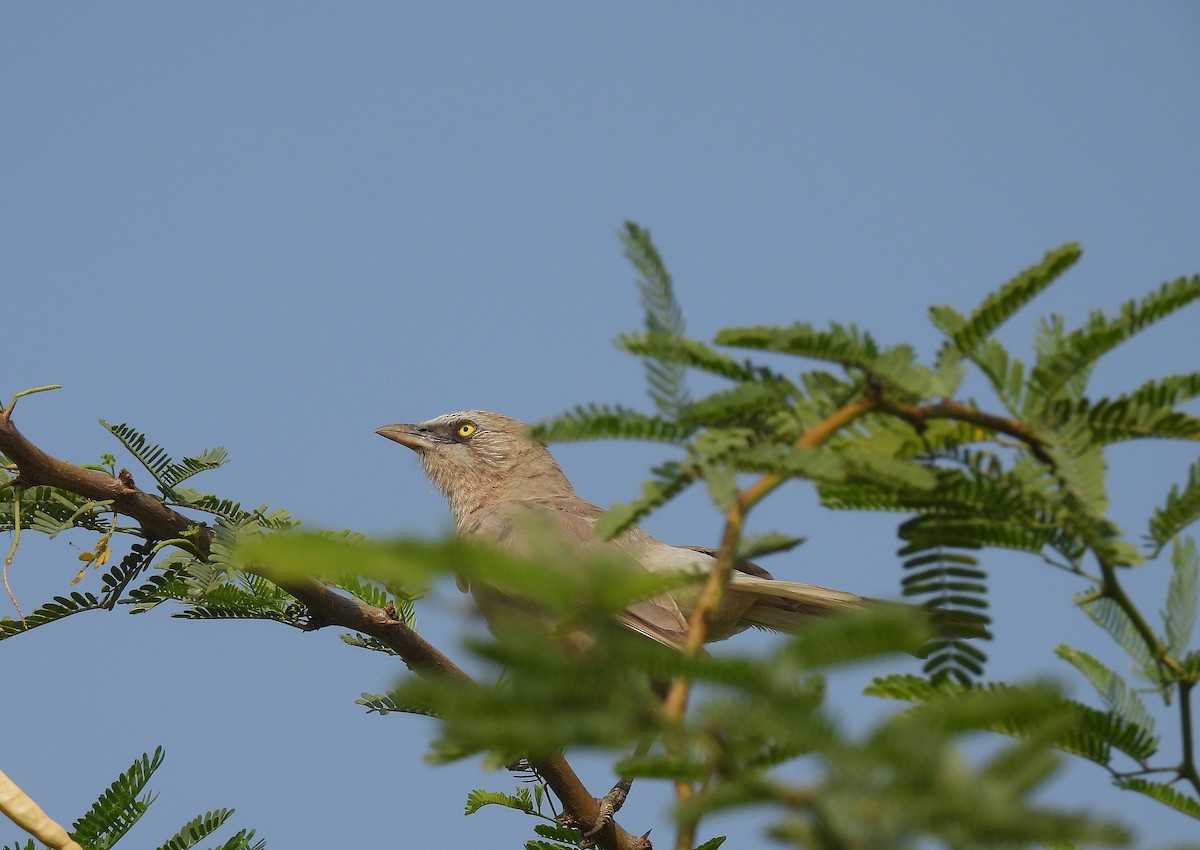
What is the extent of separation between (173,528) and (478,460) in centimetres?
520

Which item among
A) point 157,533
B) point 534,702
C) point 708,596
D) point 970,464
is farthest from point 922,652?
point 157,533

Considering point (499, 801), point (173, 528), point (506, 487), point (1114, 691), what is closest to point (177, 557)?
point (173, 528)

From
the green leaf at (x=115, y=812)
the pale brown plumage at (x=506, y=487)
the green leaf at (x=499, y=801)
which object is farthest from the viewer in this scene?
the pale brown plumage at (x=506, y=487)

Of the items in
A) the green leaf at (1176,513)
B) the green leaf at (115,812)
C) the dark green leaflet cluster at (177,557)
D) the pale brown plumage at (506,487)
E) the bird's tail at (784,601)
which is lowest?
the green leaf at (115,812)

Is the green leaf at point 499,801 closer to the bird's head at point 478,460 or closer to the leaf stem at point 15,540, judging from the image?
the leaf stem at point 15,540

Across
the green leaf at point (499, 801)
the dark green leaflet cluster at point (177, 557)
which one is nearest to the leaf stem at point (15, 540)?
the dark green leaflet cluster at point (177, 557)

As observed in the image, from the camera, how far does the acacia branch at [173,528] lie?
11.4 ft

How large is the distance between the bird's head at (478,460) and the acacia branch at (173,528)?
4.80 meters

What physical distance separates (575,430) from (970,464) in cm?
60

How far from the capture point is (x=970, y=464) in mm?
1854

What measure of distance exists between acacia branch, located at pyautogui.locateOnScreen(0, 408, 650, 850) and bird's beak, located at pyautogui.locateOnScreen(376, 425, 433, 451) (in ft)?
16.9

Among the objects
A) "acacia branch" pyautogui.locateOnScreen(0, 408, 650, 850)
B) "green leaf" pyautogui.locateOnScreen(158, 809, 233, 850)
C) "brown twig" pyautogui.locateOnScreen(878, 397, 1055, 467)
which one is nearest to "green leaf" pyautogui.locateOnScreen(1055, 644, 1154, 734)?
"brown twig" pyautogui.locateOnScreen(878, 397, 1055, 467)

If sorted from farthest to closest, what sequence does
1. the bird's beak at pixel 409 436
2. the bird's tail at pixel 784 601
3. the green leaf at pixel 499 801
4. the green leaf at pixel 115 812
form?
the bird's beak at pixel 409 436
the bird's tail at pixel 784 601
the green leaf at pixel 499 801
the green leaf at pixel 115 812

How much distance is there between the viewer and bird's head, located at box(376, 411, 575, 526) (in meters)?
8.80
